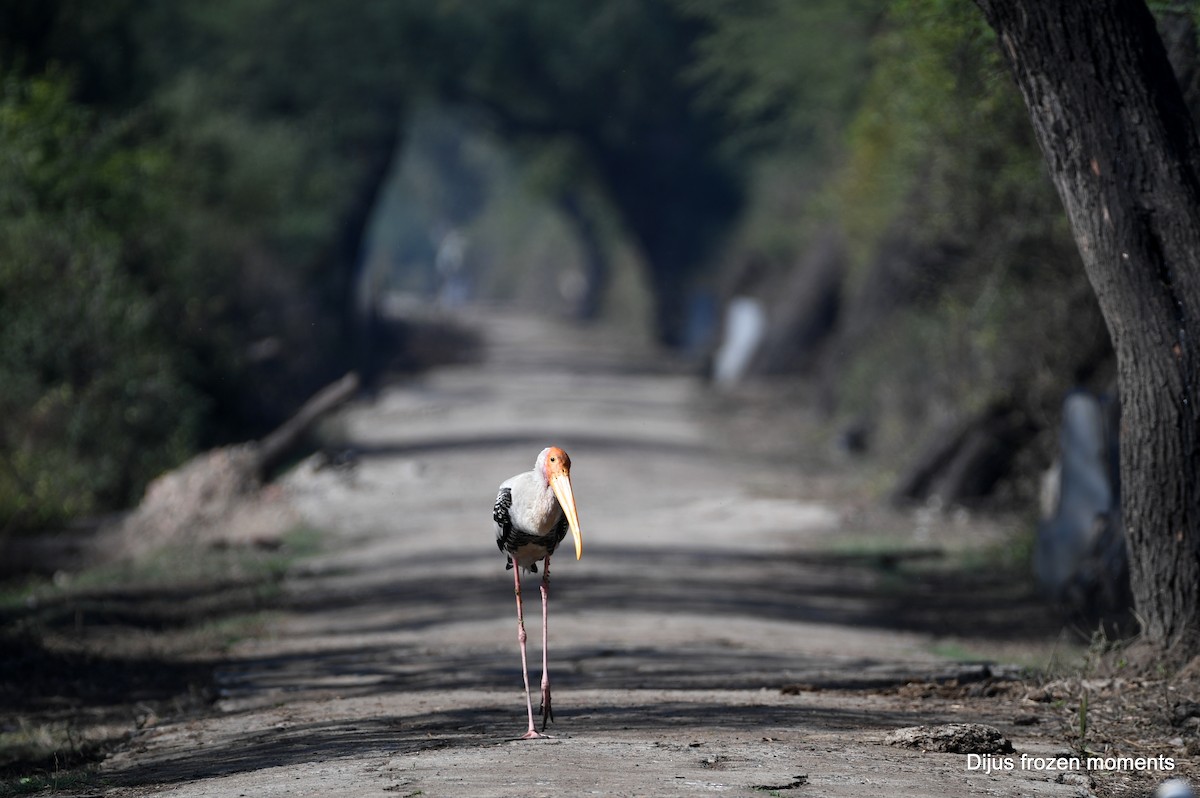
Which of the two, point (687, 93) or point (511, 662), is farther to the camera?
point (687, 93)

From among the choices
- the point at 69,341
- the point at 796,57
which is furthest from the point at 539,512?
the point at 796,57

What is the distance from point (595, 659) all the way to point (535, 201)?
4136cm

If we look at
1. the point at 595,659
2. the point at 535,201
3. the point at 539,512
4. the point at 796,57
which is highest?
the point at 535,201

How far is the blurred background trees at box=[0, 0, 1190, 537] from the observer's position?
16.8 meters

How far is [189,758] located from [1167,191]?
554 centimetres

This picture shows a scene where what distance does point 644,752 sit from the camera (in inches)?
279

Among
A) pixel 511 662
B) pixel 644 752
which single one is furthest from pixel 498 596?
pixel 644 752

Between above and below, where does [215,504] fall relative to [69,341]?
below

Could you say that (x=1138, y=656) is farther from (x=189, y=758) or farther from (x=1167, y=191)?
(x=189, y=758)

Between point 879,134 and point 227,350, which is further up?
point 879,134

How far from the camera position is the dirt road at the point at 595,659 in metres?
6.84

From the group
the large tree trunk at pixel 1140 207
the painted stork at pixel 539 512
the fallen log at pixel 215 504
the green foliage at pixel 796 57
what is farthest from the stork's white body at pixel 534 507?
the green foliage at pixel 796 57

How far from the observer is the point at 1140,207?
882 centimetres

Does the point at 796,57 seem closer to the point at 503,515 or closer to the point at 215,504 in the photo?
the point at 215,504
